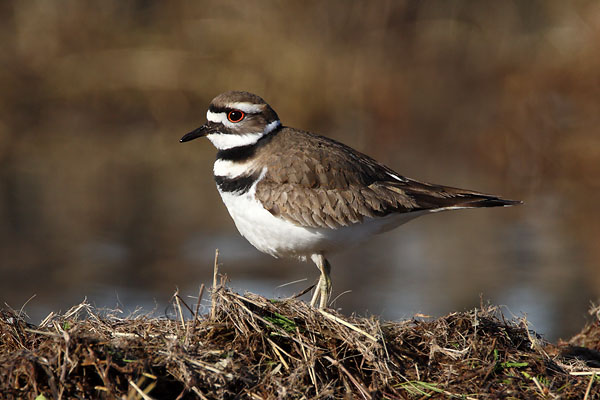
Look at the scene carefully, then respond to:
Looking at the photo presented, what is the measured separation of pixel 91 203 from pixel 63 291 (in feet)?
10.0

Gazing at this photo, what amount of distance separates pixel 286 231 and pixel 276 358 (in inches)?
54.3

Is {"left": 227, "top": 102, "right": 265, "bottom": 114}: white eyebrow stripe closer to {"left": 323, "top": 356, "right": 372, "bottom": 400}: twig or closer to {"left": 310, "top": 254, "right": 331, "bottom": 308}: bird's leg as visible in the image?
{"left": 310, "top": 254, "right": 331, "bottom": 308}: bird's leg

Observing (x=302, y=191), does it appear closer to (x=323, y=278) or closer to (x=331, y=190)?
(x=331, y=190)

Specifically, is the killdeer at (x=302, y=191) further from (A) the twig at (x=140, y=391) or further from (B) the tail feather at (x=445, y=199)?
(A) the twig at (x=140, y=391)

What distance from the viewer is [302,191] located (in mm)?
5422

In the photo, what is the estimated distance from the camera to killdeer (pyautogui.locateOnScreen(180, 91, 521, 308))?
5.34m

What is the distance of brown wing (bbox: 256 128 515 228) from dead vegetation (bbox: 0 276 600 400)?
3.38 feet

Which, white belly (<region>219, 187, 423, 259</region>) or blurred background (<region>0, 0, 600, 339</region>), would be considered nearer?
white belly (<region>219, 187, 423, 259</region>)

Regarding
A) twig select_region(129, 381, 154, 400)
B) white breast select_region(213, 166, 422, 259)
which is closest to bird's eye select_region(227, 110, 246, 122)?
white breast select_region(213, 166, 422, 259)

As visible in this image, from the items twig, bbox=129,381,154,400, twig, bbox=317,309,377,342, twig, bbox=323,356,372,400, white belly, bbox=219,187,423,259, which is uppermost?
white belly, bbox=219,187,423,259

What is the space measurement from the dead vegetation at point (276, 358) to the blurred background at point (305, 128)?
382cm

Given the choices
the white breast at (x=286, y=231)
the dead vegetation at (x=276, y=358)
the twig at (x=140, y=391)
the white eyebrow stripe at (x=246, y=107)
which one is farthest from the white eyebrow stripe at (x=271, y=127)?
the twig at (x=140, y=391)

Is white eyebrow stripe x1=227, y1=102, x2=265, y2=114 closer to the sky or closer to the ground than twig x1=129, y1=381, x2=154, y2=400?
closer to the sky

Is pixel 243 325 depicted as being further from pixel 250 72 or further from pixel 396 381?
pixel 250 72
